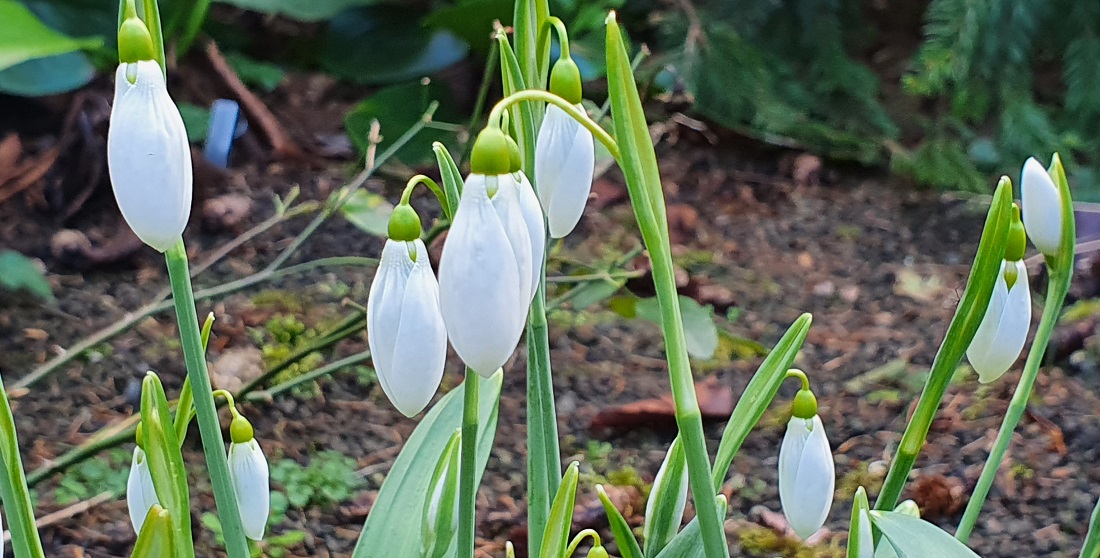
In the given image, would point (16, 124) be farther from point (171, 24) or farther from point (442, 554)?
point (442, 554)

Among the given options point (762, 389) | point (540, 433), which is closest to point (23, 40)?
point (540, 433)

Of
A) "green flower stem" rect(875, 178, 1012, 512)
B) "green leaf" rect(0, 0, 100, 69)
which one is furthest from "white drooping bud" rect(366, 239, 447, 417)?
"green leaf" rect(0, 0, 100, 69)

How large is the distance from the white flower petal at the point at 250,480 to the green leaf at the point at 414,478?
11 cm

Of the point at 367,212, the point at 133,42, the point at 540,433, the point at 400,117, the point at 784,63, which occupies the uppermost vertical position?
the point at 400,117

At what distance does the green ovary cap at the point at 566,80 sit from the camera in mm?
549

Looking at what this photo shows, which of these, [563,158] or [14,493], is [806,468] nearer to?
[563,158]

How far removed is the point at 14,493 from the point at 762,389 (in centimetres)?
45

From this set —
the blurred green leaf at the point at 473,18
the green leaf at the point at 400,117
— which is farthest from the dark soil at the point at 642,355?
the blurred green leaf at the point at 473,18

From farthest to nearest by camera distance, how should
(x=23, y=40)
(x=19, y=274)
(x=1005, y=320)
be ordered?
(x=23, y=40)
(x=19, y=274)
(x=1005, y=320)

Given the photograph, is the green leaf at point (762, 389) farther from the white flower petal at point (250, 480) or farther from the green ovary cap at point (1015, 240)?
the white flower petal at point (250, 480)

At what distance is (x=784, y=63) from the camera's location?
8.56ft

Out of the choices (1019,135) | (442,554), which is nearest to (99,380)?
(442,554)

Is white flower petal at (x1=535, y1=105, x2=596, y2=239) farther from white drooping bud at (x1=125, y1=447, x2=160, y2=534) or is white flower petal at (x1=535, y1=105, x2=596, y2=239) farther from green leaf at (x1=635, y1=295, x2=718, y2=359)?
green leaf at (x1=635, y1=295, x2=718, y2=359)

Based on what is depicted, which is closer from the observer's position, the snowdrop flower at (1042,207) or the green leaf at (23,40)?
the snowdrop flower at (1042,207)
